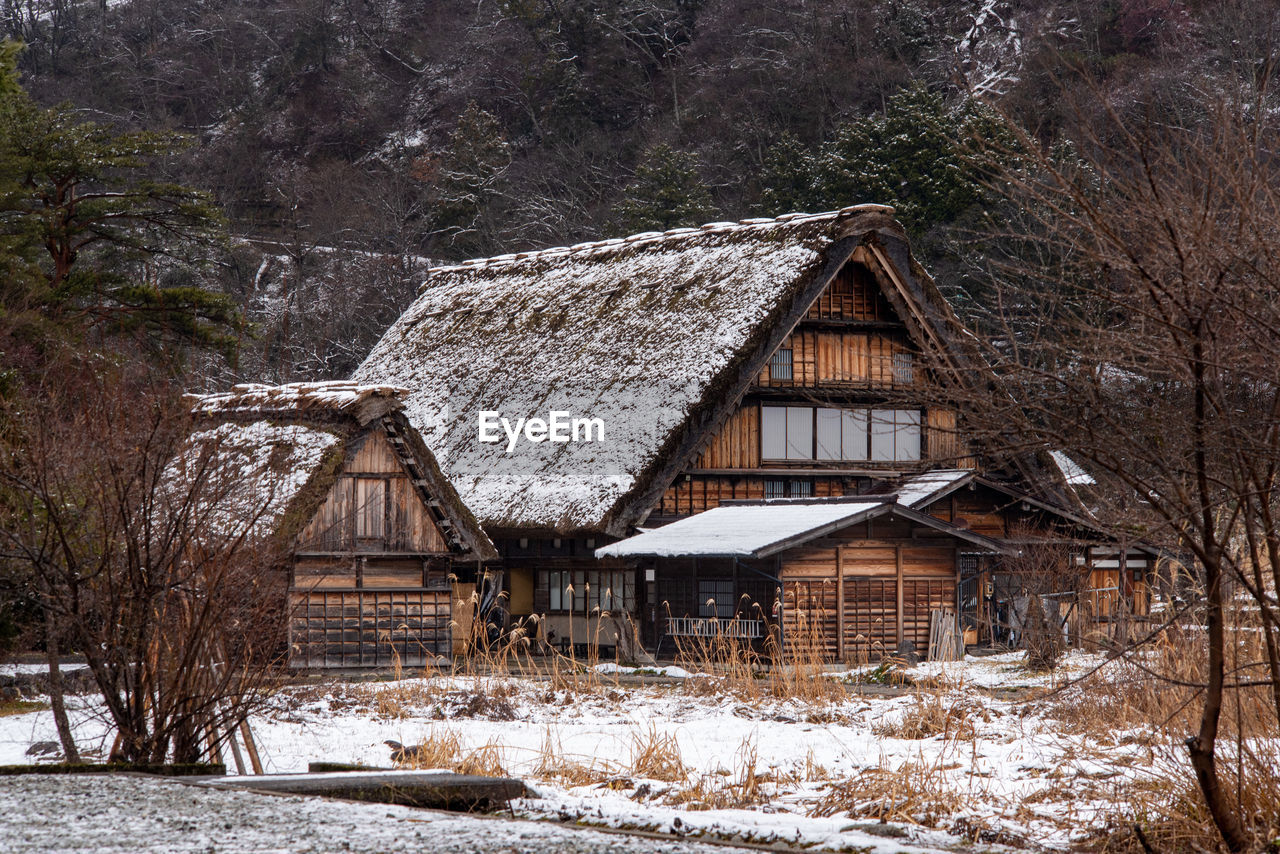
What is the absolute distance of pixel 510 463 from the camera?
79.9ft

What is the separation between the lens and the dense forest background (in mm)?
36500

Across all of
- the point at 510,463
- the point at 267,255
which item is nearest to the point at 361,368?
the point at 510,463

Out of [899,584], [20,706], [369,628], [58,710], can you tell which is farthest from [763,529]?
[58,710]

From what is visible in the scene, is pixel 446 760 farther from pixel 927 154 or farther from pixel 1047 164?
pixel 927 154

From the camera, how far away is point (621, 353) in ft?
81.1

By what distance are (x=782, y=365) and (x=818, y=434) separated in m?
1.30

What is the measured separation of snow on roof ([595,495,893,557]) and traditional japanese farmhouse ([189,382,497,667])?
2349 millimetres

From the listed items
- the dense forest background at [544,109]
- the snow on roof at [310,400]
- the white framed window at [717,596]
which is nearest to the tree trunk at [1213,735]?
the white framed window at [717,596]

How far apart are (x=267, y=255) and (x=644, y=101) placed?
1358 cm

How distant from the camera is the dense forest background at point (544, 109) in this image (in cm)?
3650

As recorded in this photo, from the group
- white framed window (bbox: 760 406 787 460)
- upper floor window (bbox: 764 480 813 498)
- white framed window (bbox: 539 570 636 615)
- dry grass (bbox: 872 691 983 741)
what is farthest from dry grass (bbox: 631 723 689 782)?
upper floor window (bbox: 764 480 813 498)

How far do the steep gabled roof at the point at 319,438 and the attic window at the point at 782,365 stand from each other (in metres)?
5.85

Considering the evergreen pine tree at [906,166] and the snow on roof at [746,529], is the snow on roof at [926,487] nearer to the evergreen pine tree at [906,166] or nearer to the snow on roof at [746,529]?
the snow on roof at [746,529]

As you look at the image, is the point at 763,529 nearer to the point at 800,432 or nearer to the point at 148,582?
the point at 800,432
